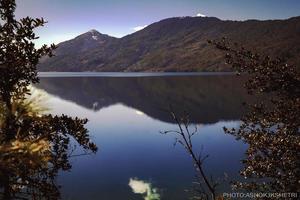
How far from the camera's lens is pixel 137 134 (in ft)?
174

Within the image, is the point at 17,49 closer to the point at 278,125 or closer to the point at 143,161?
the point at 278,125

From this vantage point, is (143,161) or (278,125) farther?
(143,161)

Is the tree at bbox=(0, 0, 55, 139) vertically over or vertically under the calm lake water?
over

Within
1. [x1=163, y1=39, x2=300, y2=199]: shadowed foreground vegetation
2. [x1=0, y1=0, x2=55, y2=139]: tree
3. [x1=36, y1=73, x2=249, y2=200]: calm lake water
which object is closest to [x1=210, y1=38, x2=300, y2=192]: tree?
[x1=163, y1=39, x2=300, y2=199]: shadowed foreground vegetation

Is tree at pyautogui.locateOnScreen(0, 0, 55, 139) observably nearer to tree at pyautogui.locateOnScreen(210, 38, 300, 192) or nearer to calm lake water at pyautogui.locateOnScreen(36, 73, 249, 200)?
calm lake water at pyautogui.locateOnScreen(36, 73, 249, 200)

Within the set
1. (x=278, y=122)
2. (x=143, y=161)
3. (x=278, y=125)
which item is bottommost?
(x=143, y=161)

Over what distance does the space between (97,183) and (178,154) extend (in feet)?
40.2

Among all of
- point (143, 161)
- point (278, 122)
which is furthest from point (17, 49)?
point (143, 161)

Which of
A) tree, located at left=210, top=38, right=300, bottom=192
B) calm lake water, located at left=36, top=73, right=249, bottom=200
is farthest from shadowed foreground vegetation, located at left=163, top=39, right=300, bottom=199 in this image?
calm lake water, located at left=36, top=73, right=249, bottom=200

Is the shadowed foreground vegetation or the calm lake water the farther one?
the calm lake water

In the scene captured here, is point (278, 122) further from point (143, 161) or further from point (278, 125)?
point (143, 161)

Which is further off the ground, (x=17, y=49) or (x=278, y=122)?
(x=17, y=49)

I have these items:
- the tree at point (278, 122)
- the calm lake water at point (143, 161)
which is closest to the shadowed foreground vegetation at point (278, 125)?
the tree at point (278, 122)

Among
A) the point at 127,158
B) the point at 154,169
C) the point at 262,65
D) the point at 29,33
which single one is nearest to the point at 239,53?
the point at 262,65
